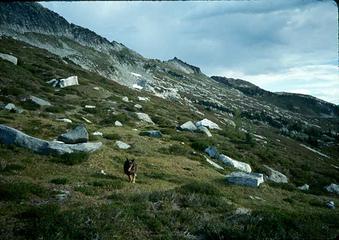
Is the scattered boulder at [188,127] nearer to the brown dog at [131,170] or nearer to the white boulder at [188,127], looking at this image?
the white boulder at [188,127]

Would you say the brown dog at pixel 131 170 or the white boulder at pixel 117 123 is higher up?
the white boulder at pixel 117 123

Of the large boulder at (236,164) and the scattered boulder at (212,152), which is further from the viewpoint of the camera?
the scattered boulder at (212,152)

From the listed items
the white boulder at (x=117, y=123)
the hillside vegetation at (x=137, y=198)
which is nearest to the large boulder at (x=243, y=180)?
the hillside vegetation at (x=137, y=198)

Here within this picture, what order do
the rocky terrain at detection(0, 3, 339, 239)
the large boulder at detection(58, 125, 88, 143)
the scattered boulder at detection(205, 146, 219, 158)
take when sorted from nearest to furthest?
the rocky terrain at detection(0, 3, 339, 239) → the large boulder at detection(58, 125, 88, 143) → the scattered boulder at detection(205, 146, 219, 158)

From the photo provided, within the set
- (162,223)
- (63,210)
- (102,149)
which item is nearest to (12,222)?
(63,210)

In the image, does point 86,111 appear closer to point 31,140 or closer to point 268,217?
point 31,140

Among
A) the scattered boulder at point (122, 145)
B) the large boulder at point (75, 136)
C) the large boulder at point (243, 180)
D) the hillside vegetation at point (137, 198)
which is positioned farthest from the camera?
the scattered boulder at point (122, 145)

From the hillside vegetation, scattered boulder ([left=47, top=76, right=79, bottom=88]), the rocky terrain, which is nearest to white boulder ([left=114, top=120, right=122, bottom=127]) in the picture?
the rocky terrain

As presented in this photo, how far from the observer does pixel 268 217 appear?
12914 mm

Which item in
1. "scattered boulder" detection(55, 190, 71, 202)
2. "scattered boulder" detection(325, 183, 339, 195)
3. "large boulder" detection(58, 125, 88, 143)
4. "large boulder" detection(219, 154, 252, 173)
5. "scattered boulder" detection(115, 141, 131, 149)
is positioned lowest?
"scattered boulder" detection(325, 183, 339, 195)

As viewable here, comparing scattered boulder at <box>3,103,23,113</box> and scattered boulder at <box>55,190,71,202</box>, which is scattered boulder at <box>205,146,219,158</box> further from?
scattered boulder at <box>55,190,71,202</box>

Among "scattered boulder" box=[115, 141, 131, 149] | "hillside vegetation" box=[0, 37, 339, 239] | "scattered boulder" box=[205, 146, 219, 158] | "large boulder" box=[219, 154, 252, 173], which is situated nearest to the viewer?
"hillside vegetation" box=[0, 37, 339, 239]

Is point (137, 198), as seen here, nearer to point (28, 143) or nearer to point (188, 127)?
point (28, 143)

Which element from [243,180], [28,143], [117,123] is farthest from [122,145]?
[117,123]
